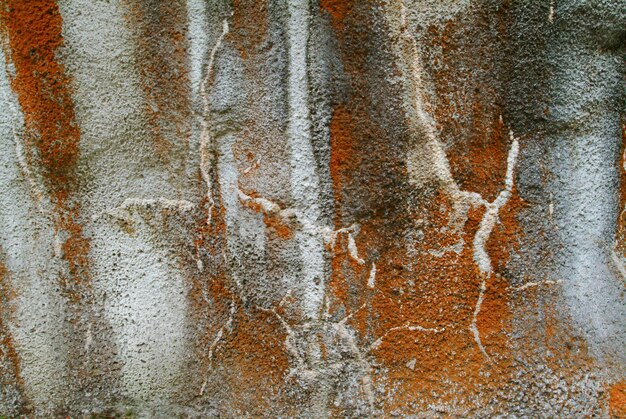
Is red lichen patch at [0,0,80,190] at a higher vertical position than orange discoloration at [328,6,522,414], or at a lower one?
higher

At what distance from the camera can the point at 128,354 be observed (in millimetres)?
1056

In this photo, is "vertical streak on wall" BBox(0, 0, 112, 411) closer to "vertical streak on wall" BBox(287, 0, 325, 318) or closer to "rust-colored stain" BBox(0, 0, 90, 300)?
"rust-colored stain" BBox(0, 0, 90, 300)

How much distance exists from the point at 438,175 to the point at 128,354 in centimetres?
65

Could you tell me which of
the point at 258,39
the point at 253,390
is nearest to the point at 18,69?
the point at 258,39

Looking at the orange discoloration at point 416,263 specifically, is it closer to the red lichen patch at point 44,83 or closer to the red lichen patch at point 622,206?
the red lichen patch at point 622,206

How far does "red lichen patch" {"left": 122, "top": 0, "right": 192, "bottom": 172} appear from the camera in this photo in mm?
976

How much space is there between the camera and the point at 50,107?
1010mm

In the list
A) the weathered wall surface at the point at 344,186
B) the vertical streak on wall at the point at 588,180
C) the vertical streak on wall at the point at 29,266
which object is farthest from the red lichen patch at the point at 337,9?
the vertical streak on wall at the point at 29,266

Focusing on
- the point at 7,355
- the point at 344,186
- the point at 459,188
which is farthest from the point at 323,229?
the point at 7,355

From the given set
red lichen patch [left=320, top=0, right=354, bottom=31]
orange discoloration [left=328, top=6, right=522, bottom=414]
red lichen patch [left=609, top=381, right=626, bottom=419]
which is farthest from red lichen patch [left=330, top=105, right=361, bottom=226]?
red lichen patch [left=609, top=381, right=626, bottom=419]

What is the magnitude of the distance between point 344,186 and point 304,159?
0.08 metres

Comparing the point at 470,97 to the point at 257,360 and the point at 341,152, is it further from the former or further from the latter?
the point at 257,360

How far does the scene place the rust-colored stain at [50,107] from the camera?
978mm

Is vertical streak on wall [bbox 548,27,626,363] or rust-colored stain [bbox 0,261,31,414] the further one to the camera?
rust-colored stain [bbox 0,261,31,414]
